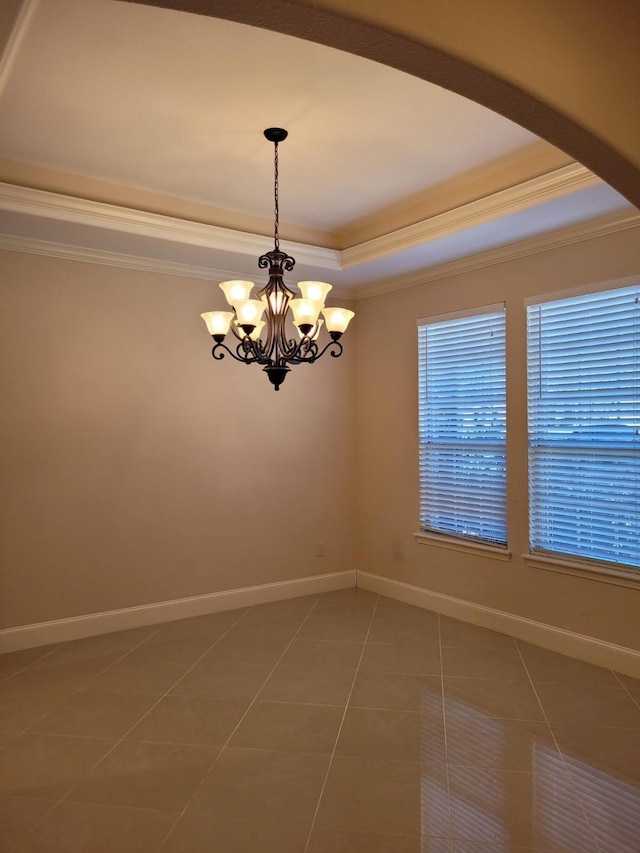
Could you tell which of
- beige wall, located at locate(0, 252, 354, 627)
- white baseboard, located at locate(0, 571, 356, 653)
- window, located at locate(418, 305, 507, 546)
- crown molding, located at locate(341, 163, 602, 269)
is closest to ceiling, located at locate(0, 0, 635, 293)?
crown molding, located at locate(341, 163, 602, 269)

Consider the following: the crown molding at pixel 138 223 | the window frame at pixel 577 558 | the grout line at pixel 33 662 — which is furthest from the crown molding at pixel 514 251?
the grout line at pixel 33 662

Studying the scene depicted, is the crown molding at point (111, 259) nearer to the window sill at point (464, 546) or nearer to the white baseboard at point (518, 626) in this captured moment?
the window sill at point (464, 546)

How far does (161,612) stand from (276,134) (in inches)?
132

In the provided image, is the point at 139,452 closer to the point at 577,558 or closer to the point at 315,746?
the point at 315,746

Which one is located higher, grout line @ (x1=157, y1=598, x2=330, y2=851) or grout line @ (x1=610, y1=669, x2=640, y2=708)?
grout line @ (x1=157, y1=598, x2=330, y2=851)

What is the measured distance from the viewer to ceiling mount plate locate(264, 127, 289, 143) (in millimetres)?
3139

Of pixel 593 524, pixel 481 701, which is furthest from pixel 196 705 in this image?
pixel 593 524

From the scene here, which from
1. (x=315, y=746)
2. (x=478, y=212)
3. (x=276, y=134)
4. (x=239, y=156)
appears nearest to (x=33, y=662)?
(x=315, y=746)

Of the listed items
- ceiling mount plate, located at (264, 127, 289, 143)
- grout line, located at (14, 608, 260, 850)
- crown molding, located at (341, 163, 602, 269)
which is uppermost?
ceiling mount plate, located at (264, 127, 289, 143)

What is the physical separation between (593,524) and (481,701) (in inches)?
50.5

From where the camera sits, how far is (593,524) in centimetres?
380

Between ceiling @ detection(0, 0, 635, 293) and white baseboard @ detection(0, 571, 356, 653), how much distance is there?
8.23 feet

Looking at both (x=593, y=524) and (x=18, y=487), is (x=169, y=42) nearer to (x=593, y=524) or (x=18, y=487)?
(x=18, y=487)

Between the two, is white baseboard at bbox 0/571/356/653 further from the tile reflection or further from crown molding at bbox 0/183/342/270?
crown molding at bbox 0/183/342/270
